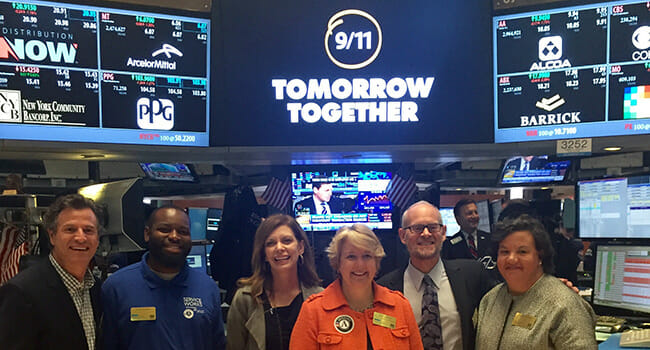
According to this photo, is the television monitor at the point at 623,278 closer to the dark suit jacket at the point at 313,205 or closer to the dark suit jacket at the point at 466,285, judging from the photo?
the dark suit jacket at the point at 466,285

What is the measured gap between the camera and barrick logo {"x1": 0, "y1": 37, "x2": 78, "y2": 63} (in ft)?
9.99

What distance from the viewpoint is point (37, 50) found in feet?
10.1

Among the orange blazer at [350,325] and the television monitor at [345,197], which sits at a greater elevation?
the television monitor at [345,197]

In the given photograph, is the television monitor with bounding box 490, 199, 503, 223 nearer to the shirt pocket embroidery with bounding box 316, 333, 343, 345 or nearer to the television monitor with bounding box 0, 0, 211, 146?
the television monitor with bounding box 0, 0, 211, 146

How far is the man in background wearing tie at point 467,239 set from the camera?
4453mm

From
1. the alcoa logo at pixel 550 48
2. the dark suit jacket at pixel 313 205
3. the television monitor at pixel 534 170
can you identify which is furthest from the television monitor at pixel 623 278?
the television monitor at pixel 534 170

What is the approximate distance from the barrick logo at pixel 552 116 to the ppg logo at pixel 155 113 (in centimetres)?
234

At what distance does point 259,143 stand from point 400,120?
941 mm

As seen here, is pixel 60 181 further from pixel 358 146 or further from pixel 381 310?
pixel 381 310

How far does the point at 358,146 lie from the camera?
3.46 m

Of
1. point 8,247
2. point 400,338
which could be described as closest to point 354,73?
point 400,338

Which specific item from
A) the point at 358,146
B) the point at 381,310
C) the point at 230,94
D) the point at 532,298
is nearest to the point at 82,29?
the point at 230,94

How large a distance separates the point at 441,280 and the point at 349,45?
162 cm

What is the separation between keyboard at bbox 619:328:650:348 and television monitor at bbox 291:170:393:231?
2.09 meters
